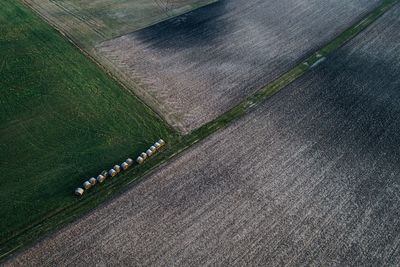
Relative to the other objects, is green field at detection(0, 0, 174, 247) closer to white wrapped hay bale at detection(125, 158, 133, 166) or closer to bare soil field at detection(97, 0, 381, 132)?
white wrapped hay bale at detection(125, 158, 133, 166)

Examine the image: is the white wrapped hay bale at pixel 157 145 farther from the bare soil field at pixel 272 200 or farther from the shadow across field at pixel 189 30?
the shadow across field at pixel 189 30

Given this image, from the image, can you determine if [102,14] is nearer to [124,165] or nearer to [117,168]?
[124,165]

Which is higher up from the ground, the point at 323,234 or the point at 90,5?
the point at 90,5

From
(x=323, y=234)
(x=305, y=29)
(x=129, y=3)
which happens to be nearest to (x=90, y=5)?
(x=129, y=3)

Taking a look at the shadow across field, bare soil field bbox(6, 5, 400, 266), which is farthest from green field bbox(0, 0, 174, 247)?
the shadow across field

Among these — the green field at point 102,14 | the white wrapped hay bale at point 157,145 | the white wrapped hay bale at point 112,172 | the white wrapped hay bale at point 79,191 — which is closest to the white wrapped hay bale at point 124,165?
the white wrapped hay bale at point 112,172

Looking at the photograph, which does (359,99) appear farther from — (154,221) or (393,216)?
(154,221)
